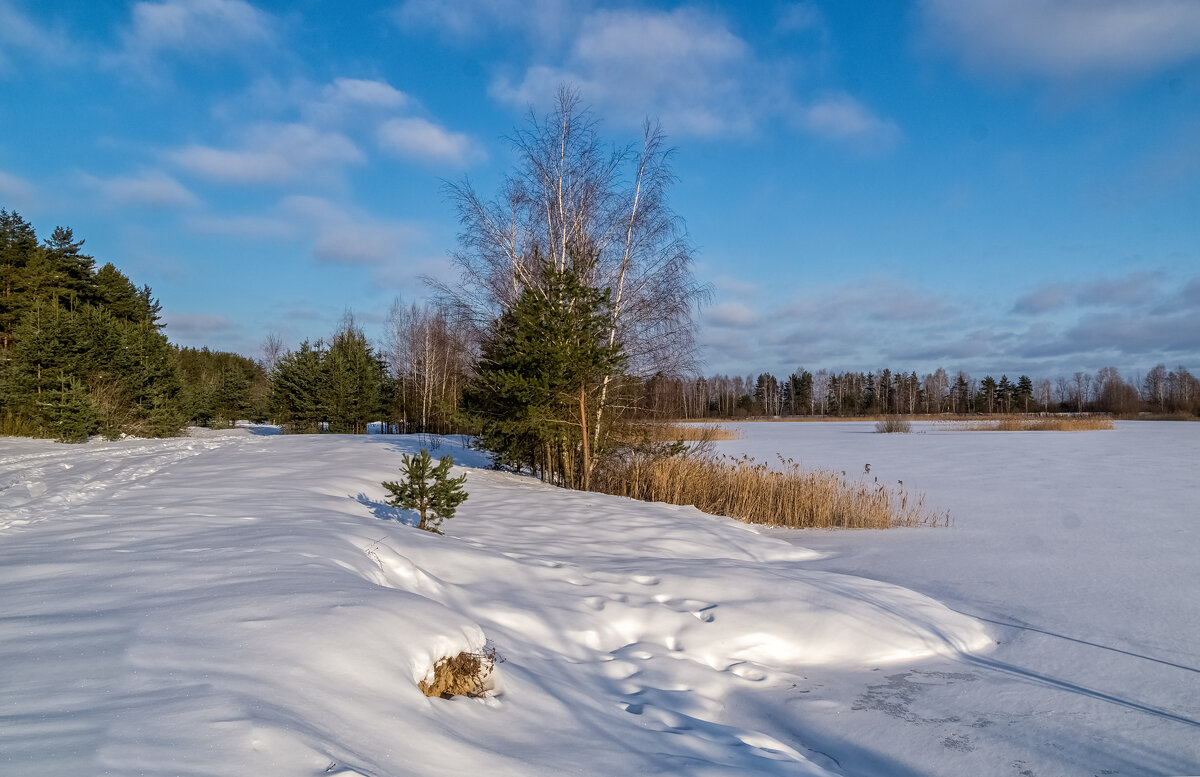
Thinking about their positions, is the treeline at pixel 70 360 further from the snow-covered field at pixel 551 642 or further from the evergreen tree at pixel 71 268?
the snow-covered field at pixel 551 642

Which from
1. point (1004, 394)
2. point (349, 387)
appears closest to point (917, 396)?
point (1004, 394)

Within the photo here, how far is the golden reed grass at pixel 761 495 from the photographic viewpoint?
9711 mm

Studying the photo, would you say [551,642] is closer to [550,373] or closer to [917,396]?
[550,373]

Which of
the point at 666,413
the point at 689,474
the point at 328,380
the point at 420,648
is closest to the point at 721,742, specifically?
the point at 420,648

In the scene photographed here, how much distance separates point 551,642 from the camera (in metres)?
3.78

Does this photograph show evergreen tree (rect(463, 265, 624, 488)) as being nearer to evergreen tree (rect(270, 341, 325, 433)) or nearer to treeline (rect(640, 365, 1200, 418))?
evergreen tree (rect(270, 341, 325, 433))

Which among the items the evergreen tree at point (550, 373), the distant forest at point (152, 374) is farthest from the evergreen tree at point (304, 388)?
the evergreen tree at point (550, 373)

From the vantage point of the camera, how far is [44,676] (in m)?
2.06

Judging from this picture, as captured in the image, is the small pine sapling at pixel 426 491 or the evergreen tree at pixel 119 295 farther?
the evergreen tree at pixel 119 295

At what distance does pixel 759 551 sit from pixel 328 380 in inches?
832

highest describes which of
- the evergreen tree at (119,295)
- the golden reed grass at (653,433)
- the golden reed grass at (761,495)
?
the evergreen tree at (119,295)

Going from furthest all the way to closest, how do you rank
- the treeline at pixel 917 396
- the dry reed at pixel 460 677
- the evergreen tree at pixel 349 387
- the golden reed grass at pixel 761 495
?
the treeline at pixel 917 396 < the evergreen tree at pixel 349 387 < the golden reed grass at pixel 761 495 < the dry reed at pixel 460 677

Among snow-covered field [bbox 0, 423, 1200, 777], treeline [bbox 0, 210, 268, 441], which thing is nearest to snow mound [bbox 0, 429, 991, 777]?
snow-covered field [bbox 0, 423, 1200, 777]

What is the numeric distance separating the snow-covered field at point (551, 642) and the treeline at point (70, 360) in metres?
9.07
